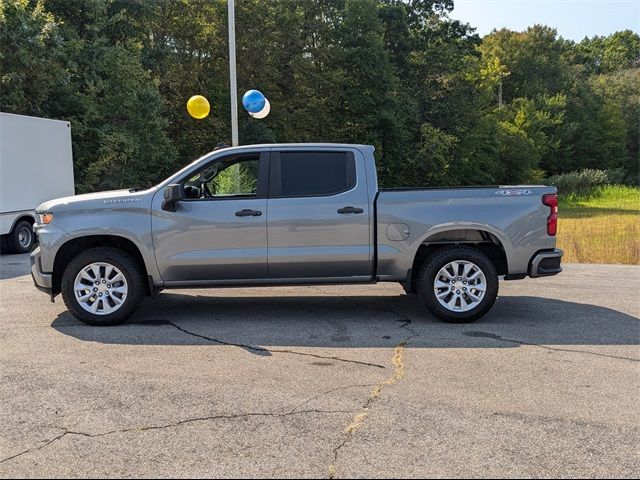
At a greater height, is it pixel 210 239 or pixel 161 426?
pixel 210 239

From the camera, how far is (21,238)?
1348cm

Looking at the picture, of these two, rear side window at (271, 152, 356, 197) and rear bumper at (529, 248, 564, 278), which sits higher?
rear side window at (271, 152, 356, 197)

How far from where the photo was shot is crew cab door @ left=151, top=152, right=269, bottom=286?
642 cm

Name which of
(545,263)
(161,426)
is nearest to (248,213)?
(161,426)

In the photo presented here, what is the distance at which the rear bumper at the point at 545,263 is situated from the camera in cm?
655

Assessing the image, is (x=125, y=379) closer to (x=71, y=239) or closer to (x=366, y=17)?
(x=71, y=239)

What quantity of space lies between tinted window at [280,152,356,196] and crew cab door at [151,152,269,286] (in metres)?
0.38

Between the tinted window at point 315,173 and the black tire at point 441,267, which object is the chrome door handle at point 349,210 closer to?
the tinted window at point 315,173

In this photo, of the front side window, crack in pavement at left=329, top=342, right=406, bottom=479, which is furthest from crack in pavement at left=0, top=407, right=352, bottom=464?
the front side window

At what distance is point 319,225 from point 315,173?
0.61 m

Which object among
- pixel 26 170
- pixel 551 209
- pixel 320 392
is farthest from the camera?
pixel 26 170

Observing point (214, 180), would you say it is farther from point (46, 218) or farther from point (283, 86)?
point (283, 86)

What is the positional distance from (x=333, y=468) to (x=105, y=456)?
1313 mm

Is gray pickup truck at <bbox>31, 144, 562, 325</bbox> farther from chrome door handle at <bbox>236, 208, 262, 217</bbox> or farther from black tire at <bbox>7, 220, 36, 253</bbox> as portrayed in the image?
black tire at <bbox>7, 220, 36, 253</bbox>
